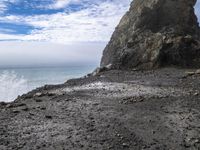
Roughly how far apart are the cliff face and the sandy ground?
12821mm

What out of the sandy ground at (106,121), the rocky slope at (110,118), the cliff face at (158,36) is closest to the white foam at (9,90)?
the cliff face at (158,36)

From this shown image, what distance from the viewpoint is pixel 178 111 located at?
11539 mm

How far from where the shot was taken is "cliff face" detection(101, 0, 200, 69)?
2809 centimetres

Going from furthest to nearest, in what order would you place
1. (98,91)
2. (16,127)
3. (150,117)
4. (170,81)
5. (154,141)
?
(170,81)
(98,91)
(150,117)
(16,127)
(154,141)

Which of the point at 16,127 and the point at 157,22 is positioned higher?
the point at 157,22

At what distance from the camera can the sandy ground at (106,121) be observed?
29.0ft

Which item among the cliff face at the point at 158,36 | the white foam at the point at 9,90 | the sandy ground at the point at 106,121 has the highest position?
the cliff face at the point at 158,36

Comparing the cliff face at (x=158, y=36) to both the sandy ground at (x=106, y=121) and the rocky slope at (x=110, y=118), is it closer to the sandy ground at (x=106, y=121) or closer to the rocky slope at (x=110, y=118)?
the rocky slope at (x=110, y=118)

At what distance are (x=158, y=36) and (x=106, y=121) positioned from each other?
20224 millimetres

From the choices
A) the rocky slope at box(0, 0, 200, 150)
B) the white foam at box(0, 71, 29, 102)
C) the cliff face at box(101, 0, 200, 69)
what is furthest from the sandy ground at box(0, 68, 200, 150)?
the white foam at box(0, 71, 29, 102)

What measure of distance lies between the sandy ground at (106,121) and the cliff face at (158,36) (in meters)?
12.8

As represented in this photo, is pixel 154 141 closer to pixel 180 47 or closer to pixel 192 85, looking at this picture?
pixel 192 85

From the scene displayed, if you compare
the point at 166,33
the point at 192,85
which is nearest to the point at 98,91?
the point at 192,85

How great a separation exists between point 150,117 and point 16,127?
3.77 metres
